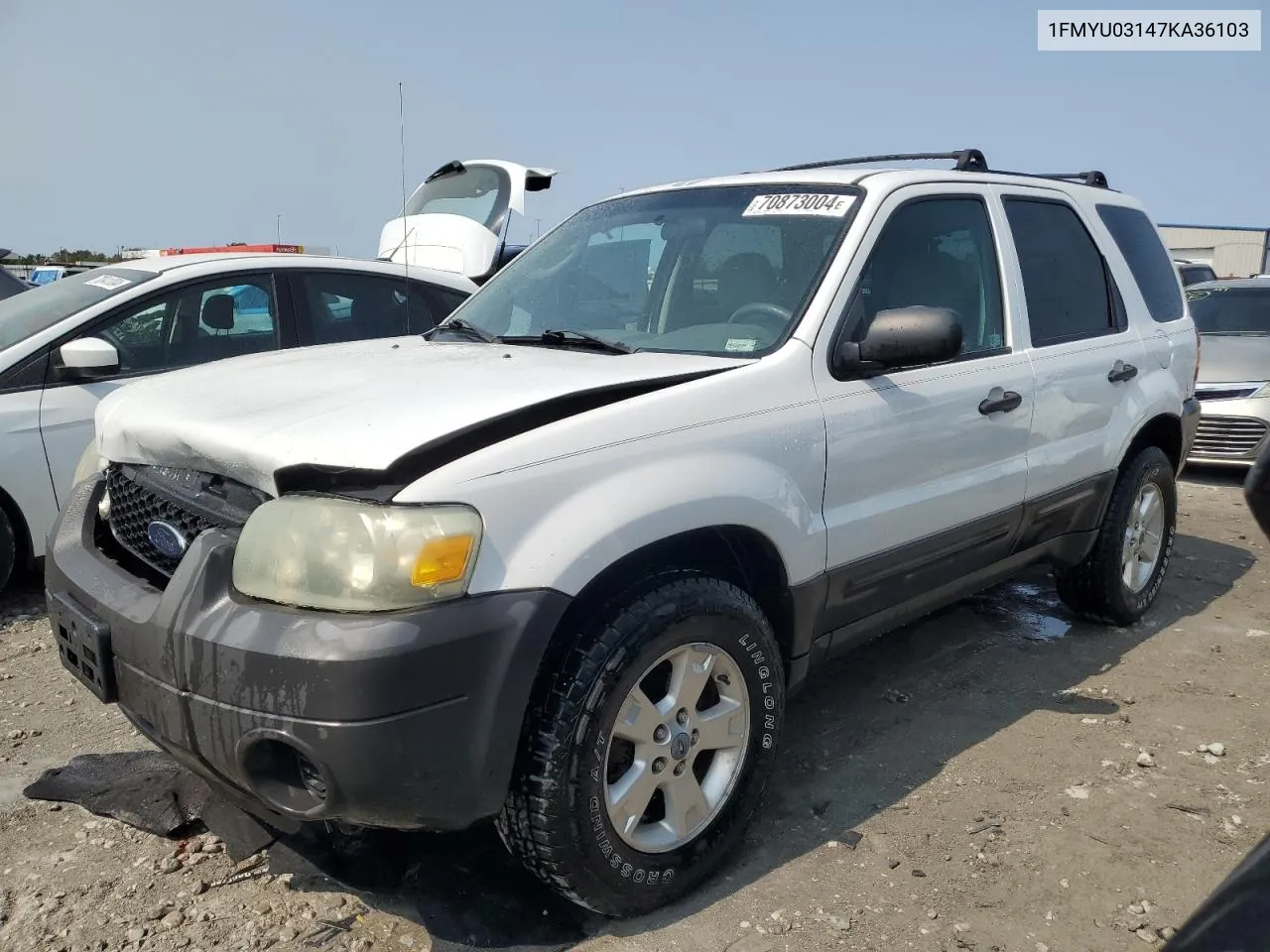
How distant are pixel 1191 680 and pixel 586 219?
300 centimetres

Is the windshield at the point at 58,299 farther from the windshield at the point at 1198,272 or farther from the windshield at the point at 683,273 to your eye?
the windshield at the point at 1198,272

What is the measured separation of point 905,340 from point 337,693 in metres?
1.70

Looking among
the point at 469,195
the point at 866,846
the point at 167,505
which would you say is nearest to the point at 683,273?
the point at 167,505

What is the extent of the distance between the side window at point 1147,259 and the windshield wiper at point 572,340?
8.37 ft

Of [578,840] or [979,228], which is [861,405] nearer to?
[979,228]

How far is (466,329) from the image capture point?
3.42 metres

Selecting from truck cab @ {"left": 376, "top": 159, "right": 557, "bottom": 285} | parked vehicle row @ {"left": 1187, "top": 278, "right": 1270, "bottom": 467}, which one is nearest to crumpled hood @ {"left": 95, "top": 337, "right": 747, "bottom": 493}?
truck cab @ {"left": 376, "top": 159, "right": 557, "bottom": 285}

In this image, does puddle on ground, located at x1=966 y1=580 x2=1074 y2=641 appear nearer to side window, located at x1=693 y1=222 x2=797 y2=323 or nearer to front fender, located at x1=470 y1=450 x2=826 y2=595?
front fender, located at x1=470 y1=450 x2=826 y2=595

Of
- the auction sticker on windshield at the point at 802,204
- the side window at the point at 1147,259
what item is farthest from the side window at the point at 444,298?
the side window at the point at 1147,259

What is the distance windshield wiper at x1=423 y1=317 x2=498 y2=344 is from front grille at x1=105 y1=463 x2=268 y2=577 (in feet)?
3.64

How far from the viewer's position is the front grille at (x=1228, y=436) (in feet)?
25.0

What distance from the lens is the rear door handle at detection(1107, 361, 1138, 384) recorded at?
3992 mm

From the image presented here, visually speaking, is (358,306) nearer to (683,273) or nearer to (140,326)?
(140,326)

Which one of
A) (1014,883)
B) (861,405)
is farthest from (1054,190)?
(1014,883)
